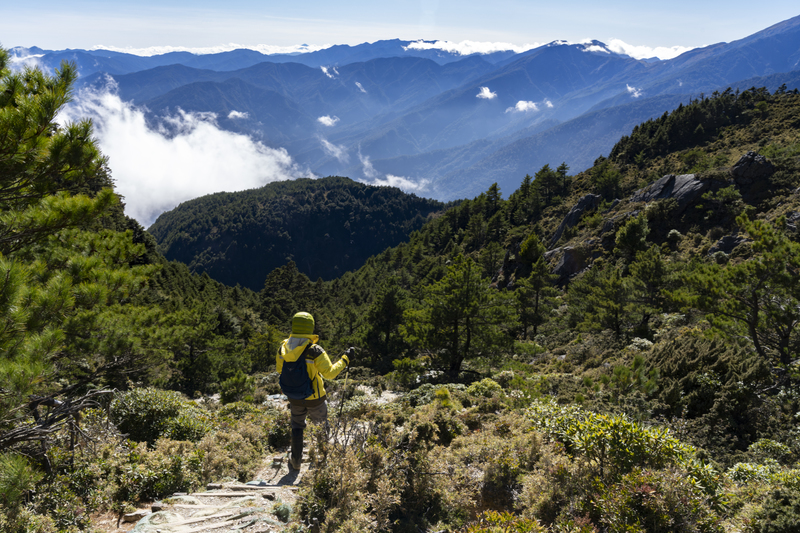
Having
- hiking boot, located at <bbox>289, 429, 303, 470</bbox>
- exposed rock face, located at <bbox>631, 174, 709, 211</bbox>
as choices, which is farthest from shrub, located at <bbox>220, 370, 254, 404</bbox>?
exposed rock face, located at <bbox>631, 174, 709, 211</bbox>

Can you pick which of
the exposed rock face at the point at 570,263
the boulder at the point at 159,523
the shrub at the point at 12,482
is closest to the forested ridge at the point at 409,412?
the shrub at the point at 12,482

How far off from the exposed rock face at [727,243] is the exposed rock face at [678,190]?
901cm

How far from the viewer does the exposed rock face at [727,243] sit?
90.0 feet

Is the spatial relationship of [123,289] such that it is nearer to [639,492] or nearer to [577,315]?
[639,492]

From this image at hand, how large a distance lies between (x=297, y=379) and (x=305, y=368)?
0.66 feet

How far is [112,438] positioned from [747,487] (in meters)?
8.77

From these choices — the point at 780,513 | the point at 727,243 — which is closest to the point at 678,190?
the point at 727,243

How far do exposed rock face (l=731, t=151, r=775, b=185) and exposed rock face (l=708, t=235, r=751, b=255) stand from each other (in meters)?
11.0

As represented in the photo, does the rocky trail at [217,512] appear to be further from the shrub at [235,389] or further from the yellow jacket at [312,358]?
the shrub at [235,389]

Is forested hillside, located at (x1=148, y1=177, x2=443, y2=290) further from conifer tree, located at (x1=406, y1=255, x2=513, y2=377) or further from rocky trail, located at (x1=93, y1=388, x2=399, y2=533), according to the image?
rocky trail, located at (x1=93, y1=388, x2=399, y2=533)

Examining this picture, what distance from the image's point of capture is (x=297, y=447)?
18.5 ft

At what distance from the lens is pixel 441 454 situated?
208 inches

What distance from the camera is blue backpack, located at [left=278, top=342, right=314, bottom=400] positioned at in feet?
16.9

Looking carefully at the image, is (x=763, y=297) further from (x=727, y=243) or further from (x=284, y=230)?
(x=284, y=230)
